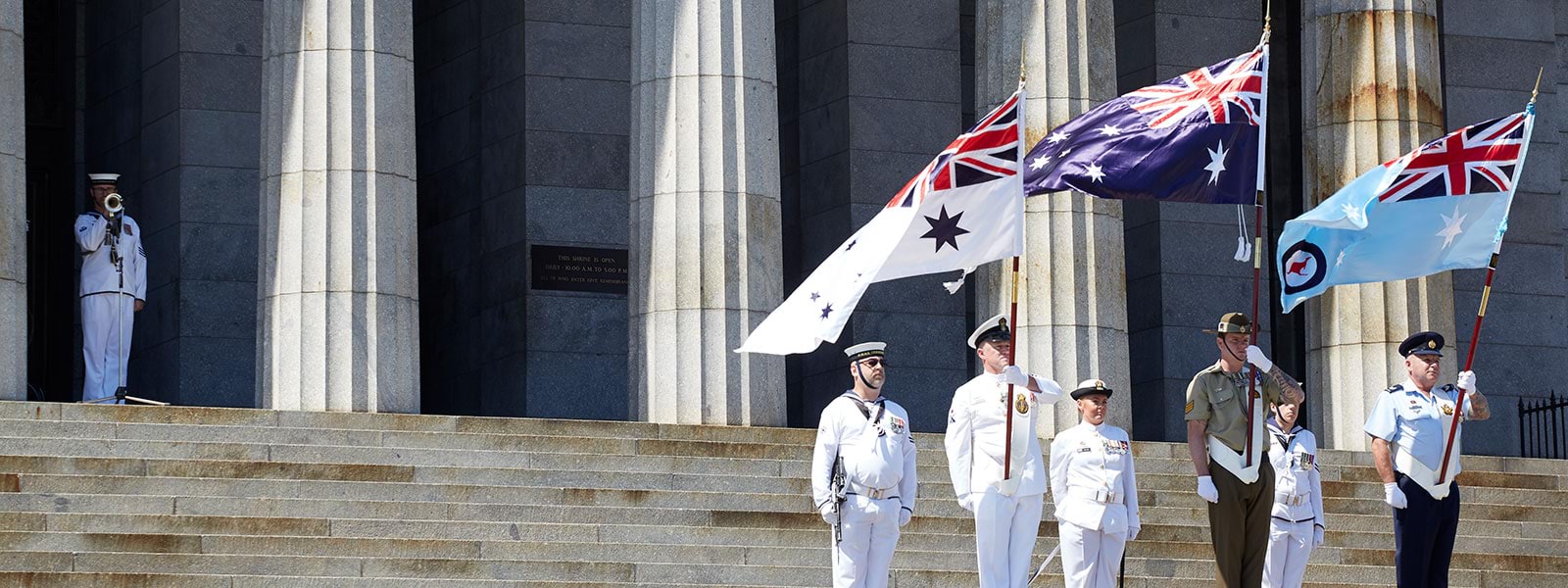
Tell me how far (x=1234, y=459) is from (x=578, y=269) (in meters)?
15.7

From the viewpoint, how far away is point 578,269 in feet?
107

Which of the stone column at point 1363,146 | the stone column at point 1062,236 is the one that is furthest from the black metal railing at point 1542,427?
the stone column at point 1062,236

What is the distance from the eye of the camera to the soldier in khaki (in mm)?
17875

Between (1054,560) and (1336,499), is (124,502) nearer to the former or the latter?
(1054,560)

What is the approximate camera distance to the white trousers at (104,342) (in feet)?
82.0

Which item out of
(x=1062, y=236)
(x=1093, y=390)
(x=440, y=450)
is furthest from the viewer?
(x=1062, y=236)

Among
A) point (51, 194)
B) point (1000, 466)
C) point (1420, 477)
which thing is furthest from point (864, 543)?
point (51, 194)

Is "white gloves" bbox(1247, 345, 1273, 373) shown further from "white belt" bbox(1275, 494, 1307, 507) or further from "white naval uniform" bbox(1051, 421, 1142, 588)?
"white belt" bbox(1275, 494, 1307, 507)

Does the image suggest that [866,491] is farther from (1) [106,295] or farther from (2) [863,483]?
(1) [106,295]

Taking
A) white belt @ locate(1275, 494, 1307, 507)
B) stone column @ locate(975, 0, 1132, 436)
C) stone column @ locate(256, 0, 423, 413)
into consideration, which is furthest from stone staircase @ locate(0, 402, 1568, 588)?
white belt @ locate(1275, 494, 1307, 507)

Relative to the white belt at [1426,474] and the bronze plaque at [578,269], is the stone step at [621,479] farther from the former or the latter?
the bronze plaque at [578,269]

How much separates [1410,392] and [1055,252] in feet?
26.2

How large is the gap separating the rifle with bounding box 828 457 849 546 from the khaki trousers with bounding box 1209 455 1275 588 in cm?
258

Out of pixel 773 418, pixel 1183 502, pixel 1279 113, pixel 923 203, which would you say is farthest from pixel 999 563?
pixel 1279 113
